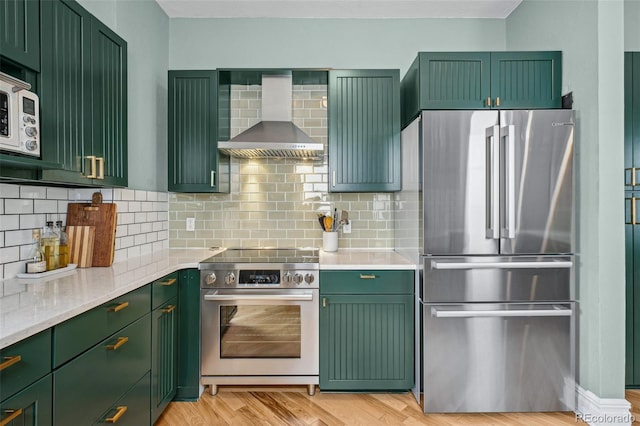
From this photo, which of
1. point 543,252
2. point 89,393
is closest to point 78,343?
point 89,393

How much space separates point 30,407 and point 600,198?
9.39 feet

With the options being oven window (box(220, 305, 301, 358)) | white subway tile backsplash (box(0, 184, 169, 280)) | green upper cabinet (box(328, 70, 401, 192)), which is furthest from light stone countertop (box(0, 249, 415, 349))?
green upper cabinet (box(328, 70, 401, 192))

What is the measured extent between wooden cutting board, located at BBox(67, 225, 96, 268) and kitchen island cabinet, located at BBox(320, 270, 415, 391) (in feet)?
4.74

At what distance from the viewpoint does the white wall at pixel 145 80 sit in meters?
2.39

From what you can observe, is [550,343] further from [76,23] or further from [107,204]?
[76,23]

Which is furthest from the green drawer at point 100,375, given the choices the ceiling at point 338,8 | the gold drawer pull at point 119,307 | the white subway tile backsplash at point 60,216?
the ceiling at point 338,8

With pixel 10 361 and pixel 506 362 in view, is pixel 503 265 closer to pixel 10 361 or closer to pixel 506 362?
pixel 506 362

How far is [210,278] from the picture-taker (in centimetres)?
241

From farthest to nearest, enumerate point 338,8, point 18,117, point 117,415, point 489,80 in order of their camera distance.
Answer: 1. point 338,8
2. point 489,80
3. point 117,415
4. point 18,117

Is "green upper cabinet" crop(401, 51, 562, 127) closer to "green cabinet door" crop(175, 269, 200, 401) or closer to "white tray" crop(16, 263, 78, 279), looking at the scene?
"green cabinet door" crop(175, 269, 200, 401)

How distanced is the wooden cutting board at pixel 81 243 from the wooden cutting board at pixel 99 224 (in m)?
0.03

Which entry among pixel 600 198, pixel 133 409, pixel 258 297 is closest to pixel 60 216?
pixel 133 409

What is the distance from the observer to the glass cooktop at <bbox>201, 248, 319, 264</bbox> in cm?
248

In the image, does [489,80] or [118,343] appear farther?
[489,80]
